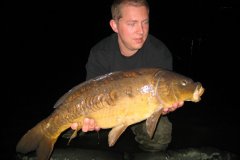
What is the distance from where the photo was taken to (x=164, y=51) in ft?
9.87

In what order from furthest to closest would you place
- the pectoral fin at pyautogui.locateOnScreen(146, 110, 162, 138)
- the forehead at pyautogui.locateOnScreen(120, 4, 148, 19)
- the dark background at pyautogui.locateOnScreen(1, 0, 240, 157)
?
the dark background at pyautogui.locateOnScreen(1, 0, 240, 157) < the forehead at pyautogui.locateOnScreen(120, 4, 148, 19) < the pectoral fin at pyautogui.locateOnScreen(146, 110, 162, 138)

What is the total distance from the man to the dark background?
406 mm

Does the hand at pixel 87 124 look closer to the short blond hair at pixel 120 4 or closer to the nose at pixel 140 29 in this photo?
the nose at pixel 140 29

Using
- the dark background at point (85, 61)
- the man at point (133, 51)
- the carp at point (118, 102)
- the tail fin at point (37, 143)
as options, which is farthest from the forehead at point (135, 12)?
the dark background at point (85, 61)

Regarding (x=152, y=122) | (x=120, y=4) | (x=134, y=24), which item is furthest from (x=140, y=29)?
(x=152, y=122)

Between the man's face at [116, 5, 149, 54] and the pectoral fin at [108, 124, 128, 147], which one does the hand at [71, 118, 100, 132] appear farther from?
the man's face at [116, 5, 149, 54]

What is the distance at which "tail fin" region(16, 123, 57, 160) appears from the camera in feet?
7.39

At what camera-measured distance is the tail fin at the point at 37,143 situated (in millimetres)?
2252

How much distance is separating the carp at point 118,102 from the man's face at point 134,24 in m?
0.48

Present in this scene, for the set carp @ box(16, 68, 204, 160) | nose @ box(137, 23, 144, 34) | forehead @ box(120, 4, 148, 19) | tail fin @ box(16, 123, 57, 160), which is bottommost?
tail fin @ box(16, 123, 57, 160)

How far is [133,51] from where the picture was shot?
2.95 meters

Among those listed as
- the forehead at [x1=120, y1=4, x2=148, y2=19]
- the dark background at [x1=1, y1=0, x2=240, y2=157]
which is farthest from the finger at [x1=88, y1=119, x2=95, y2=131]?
the dark background at [x1=1, y1=0, x2=240, y2=157]

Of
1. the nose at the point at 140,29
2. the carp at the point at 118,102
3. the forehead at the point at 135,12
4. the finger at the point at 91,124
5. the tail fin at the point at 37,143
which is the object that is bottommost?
the tail fin at the point at 37,143

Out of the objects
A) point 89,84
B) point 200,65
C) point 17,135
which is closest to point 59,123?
point 89,84
